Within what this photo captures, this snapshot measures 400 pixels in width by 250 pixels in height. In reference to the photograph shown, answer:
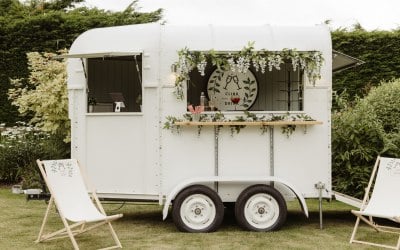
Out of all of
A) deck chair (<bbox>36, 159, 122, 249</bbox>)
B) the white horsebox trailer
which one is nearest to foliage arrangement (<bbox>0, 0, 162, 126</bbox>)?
the white horsebox trailer

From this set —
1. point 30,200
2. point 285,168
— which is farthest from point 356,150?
point 30,200

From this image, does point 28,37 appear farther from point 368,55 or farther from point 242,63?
point 242,63

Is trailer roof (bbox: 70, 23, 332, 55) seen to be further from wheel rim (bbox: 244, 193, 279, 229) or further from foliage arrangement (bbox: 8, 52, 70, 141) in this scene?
foliage arrangement (bbox: 8, 52, 70, 141)

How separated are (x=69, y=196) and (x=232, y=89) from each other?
2.92 meters

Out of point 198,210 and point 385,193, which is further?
point 198,210

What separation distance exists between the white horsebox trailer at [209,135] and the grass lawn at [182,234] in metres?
0.31

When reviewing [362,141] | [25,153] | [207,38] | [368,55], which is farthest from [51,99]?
[368,55]

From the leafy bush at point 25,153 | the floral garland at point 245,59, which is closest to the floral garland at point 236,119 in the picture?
the floral garland at point 245,59

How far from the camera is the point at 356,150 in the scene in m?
8.80

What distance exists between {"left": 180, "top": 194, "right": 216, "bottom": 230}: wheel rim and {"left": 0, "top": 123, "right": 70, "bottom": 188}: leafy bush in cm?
479

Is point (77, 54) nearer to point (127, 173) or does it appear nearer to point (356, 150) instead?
point (127, 173)

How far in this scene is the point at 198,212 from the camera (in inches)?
296

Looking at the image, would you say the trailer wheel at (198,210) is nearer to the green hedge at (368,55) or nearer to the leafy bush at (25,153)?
the leafy bush at (25,153)

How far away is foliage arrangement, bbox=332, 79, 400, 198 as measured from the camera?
28.9 feet
